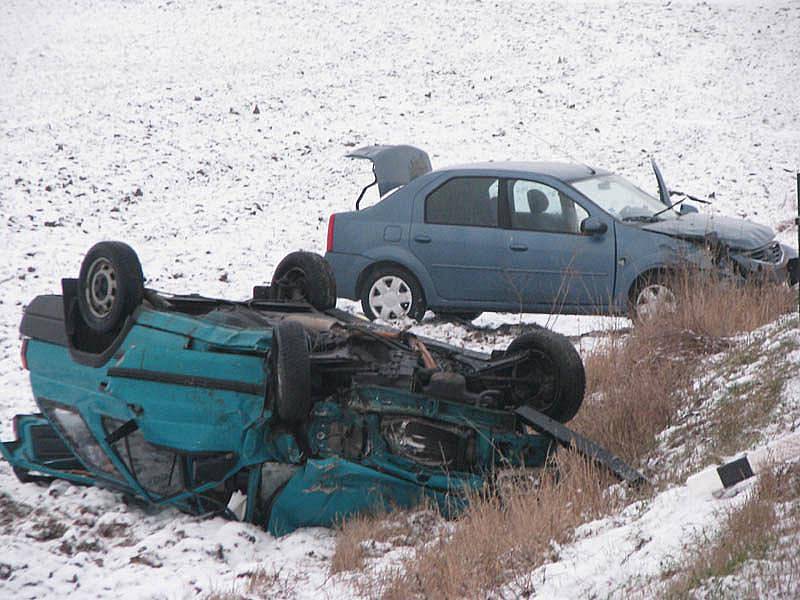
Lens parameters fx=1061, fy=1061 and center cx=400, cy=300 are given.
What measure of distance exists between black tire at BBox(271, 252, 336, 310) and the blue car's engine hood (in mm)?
3469

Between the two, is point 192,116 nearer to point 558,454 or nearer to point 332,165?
point 332,165

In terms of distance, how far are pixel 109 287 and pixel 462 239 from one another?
445 cm

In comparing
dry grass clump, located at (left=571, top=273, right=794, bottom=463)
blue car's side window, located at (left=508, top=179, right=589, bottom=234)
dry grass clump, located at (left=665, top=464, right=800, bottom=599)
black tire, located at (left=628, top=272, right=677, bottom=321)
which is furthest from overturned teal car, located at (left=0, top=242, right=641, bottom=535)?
blue car's side window, located at (left=508, top=179, right=589, bottom=234)

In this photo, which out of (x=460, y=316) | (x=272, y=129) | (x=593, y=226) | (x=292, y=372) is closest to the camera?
(x=292, y=372)

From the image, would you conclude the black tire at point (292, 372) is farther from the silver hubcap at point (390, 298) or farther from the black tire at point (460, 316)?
the black tire at point (460, 316)

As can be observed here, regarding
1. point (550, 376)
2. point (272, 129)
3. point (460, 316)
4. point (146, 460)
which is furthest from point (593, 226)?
point (272, 129)

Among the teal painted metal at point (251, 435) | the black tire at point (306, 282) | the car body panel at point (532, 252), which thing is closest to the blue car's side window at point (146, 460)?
the teal painted metal at point (251, 435)

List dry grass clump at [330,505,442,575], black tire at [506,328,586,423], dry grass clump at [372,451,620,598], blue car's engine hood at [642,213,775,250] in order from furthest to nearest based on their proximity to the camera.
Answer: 1. blue car's engine hood at [642,213,775,250]
2. black tire at [506,328,586,423]
3. dry grass clump at [330,505,442,575]
4. dry grass clump at [372,451,620,598]

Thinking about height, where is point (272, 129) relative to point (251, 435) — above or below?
above

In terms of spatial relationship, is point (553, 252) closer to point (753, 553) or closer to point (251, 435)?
point (251, 435)

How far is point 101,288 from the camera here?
6262 mm

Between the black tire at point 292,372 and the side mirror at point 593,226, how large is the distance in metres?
4.57

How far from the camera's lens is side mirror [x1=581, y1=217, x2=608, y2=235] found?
9.45m

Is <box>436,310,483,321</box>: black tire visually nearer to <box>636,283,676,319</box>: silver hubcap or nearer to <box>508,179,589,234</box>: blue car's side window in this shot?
<box>508,179,589,234</box>: blue car's side window
